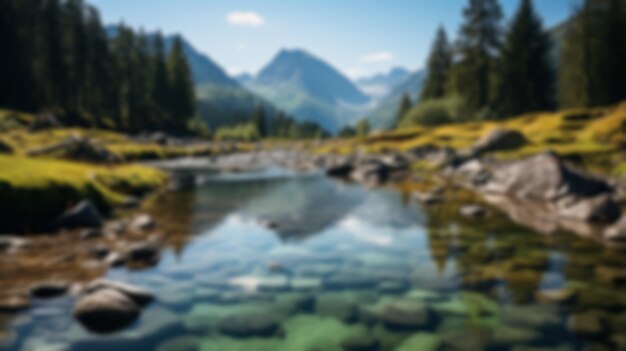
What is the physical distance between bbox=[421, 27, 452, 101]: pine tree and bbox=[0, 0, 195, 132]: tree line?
59.8 meters

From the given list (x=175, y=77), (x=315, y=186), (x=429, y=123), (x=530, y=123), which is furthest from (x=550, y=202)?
(x=175, y=77)

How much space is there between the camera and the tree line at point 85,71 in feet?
244

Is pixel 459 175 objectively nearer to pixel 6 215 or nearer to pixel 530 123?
pixel 530 123

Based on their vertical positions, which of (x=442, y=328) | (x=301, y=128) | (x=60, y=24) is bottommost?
(x=442, y=328)

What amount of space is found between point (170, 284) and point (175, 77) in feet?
339

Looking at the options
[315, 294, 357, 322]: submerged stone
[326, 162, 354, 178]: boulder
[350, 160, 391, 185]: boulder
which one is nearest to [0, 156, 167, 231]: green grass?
[315, 294, 357, 322]: submerged stone

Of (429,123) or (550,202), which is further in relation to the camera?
(429,123)

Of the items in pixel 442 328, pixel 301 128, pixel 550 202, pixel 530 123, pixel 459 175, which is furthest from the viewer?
pixel 301 128

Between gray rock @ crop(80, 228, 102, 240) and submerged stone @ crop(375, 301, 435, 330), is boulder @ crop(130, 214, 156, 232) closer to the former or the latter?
gray rock @ crop(80, 228, 102, 240)

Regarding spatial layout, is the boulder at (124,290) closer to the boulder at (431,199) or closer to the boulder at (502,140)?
the boulder at (431,199)

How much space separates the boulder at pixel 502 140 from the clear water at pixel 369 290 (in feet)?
78.2

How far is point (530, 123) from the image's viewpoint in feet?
161

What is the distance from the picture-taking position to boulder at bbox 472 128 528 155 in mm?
38781

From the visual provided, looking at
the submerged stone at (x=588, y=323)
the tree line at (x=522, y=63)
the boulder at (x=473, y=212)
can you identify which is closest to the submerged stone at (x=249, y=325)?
the submerged stone at (x=588, y=323)
